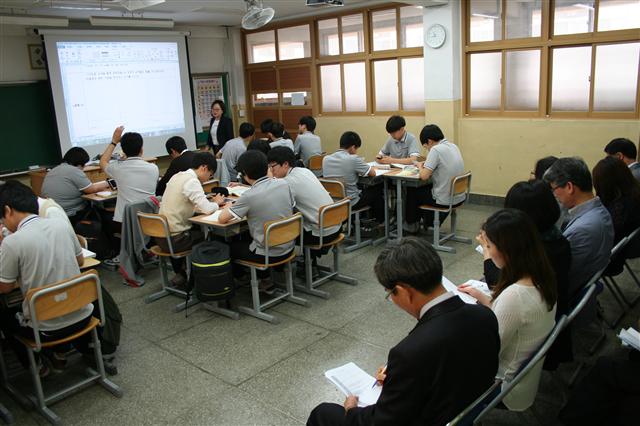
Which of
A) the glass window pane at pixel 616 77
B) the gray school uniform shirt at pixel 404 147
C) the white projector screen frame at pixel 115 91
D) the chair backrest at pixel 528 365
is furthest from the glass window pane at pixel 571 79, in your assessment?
the white projector screen frame at pixel 115 91

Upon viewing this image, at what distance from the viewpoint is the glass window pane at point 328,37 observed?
→ 8234mm

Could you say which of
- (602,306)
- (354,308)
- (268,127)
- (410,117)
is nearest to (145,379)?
(354,308)

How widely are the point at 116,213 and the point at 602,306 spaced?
4231mm

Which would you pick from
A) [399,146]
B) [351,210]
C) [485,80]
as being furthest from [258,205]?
[485,80]

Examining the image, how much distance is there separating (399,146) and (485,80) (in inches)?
64.5

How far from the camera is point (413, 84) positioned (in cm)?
750

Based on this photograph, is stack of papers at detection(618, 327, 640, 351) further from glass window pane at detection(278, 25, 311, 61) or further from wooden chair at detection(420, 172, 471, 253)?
glass window pane at detection(278, 25, 311, 61)

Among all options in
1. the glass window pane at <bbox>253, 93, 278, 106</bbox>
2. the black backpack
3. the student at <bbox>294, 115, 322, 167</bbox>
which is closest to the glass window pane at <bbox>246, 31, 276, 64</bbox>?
the glass window pane at <bbox>253, 93, 278, 106</bbox>

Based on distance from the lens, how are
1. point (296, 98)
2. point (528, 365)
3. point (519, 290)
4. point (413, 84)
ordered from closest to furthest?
point (528, 365) → point (519, 290) → point (413, 84) → point (296, 98)

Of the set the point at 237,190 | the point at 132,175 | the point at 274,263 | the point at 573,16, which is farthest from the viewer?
the point at 573,16

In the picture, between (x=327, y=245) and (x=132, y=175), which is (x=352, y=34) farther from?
(x=327, y=245)

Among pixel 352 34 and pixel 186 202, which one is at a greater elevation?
pixel 352 34

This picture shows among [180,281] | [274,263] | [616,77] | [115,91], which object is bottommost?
[180,281]

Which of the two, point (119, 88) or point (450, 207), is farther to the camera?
point (119, 88)
